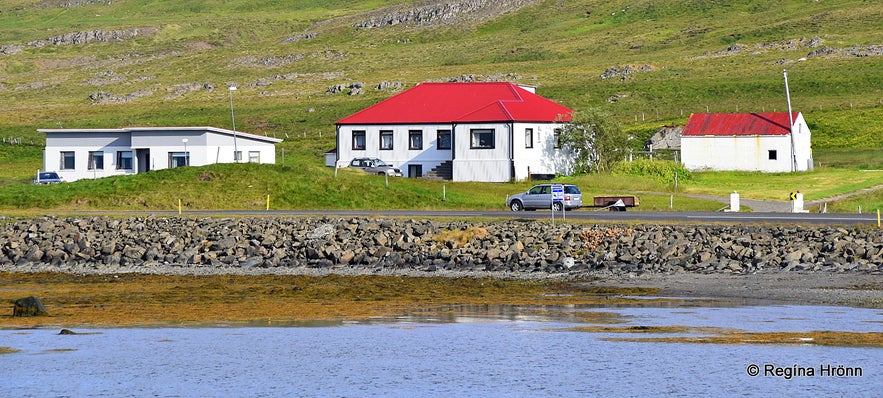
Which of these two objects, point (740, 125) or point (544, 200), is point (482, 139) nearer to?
point (740, 125)

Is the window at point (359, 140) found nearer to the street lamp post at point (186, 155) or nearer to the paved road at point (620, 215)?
the street lamp post at point (186, 155)

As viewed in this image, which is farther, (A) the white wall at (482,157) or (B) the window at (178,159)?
(B) the window at (178,159)

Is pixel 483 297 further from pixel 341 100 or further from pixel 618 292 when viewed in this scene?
pixel 341 100

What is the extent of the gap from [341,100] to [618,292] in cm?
14382

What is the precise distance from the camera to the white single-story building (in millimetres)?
90438

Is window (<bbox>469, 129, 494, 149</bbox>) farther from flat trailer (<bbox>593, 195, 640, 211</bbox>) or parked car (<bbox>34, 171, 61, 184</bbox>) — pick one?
parked car (<bbox>34, 171, 61, 184</bbox>)

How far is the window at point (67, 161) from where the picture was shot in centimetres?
9262

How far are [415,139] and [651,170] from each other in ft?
54.6

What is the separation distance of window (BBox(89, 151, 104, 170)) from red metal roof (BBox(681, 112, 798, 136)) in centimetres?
4380

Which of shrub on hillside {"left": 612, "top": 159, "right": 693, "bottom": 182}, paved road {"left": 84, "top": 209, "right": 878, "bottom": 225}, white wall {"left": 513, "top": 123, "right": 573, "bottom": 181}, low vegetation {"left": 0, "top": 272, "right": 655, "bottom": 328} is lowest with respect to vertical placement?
low vegetation {"left": 0, "top": 272, "right": 655, "bottom": 328}

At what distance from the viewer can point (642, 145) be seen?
118 m

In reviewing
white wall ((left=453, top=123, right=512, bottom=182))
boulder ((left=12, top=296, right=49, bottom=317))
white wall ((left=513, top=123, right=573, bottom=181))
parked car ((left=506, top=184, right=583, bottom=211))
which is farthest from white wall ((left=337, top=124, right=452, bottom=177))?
boulder ((left=12, top=296, right=49, bottom=317))

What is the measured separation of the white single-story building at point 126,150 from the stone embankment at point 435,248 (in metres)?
34.8

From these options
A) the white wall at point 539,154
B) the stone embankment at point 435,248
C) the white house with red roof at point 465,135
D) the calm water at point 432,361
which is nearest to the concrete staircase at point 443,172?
the white house with red roof at point 465,135
